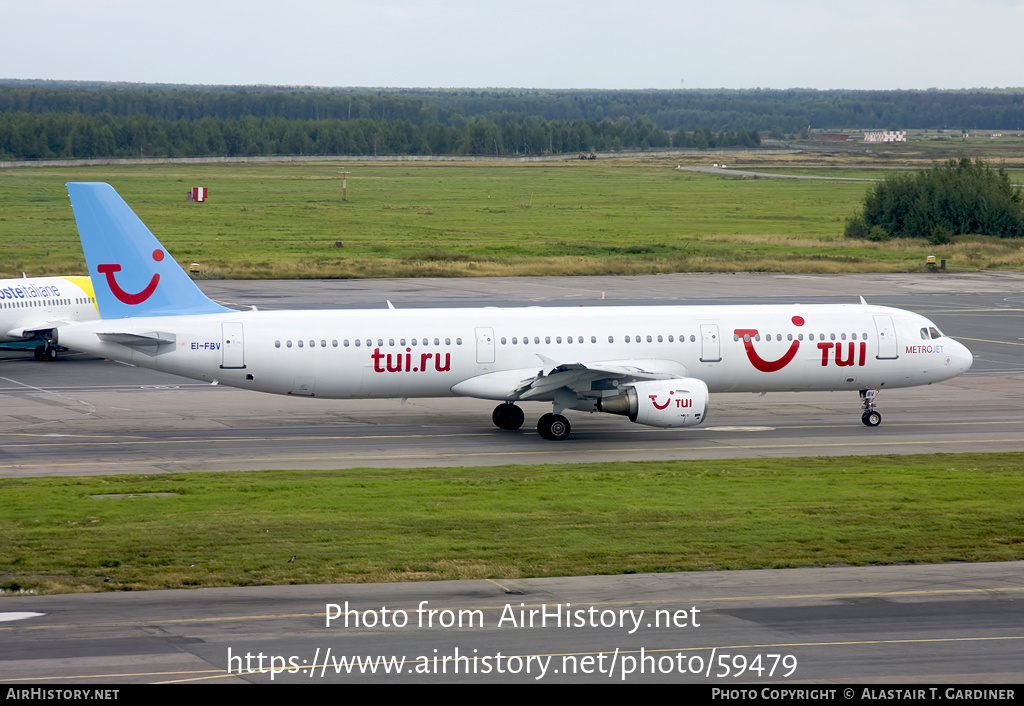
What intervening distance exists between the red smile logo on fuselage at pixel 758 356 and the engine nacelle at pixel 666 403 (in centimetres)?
331

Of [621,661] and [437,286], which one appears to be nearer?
[621,661]

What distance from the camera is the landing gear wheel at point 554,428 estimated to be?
40.0 m

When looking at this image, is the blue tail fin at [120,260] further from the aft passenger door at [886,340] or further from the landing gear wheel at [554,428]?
the aft passenger door at [886,340]

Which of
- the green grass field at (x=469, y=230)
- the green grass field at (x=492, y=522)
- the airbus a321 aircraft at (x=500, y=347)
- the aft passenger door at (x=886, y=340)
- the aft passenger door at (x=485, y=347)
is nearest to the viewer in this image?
the green grass field at (x=492, y=522)

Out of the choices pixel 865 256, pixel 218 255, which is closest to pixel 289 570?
pixel 218 255

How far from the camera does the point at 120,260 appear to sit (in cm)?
3903

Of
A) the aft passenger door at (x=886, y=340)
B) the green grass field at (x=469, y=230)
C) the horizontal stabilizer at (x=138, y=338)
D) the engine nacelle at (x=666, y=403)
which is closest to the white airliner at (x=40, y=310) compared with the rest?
the horizontal stabilizer at (x=138, y=338)

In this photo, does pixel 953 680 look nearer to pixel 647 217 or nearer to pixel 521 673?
pixel 521 673

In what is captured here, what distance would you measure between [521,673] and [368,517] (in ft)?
34.6

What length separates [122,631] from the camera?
2084 centimetres

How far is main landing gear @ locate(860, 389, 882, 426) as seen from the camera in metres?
42.9

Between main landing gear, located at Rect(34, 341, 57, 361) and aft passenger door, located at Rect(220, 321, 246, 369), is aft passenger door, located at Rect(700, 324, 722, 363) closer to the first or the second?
aft passenger door, located at Rect(220, 321, 246, 369)

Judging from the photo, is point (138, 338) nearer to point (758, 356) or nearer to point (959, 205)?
point (758, 356)

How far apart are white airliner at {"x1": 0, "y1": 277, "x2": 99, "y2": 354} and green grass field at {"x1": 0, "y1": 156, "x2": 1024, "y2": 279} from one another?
27053mm
